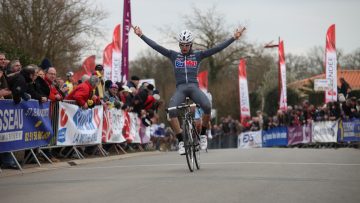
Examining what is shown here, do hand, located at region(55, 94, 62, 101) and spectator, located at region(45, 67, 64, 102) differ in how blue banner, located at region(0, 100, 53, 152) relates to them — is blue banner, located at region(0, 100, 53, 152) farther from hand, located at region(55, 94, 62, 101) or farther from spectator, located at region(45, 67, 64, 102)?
spectator, located at region(45, 67, 64, 102)

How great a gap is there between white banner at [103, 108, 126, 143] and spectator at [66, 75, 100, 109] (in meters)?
2.03

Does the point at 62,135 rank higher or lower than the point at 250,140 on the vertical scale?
lower

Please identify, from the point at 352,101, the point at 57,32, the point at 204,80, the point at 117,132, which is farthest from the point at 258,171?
the point at 204,80

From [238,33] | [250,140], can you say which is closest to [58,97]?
[238,33]

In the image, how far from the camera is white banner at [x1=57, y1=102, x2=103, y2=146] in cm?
1584

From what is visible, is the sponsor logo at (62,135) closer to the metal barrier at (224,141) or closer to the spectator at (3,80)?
the spectator at (3,80)

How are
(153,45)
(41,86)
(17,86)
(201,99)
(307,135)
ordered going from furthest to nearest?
(307,135)
(41,86)
(153,45)
(17,86)
(201,99)

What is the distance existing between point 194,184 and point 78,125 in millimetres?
7737

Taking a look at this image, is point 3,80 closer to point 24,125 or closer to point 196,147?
point 24,125

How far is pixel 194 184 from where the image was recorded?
9.47 metres

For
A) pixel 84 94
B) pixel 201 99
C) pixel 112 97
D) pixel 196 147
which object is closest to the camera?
pixel 196 147

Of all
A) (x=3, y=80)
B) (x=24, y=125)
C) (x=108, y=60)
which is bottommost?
(x=24, y=125)

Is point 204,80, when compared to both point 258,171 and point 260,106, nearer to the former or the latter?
point 258,171

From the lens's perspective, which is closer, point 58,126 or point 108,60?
point 58,126
